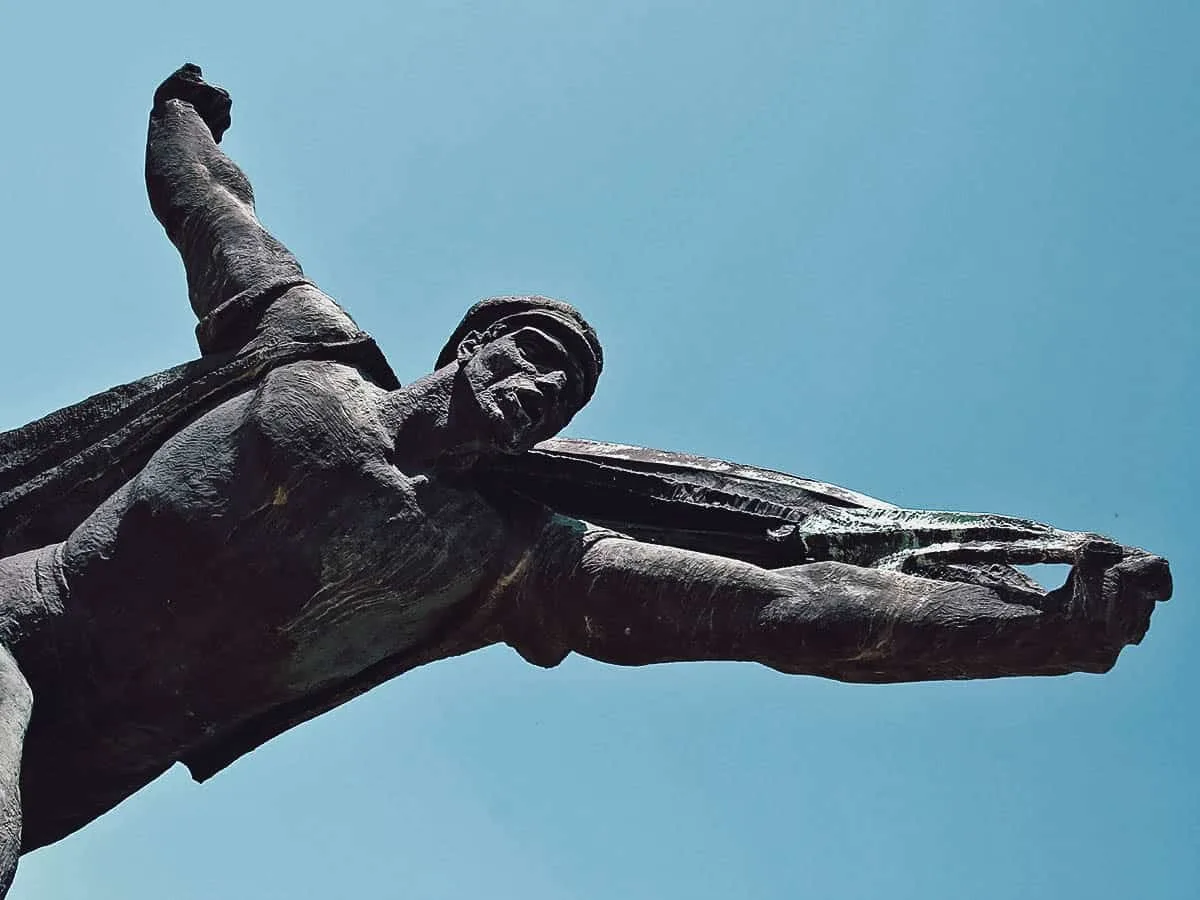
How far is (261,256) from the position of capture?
6.44 meters

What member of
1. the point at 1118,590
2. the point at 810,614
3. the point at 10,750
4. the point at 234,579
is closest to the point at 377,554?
the point at 234,579

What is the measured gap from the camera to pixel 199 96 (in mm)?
7230

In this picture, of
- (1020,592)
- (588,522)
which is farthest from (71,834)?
(1020,592)

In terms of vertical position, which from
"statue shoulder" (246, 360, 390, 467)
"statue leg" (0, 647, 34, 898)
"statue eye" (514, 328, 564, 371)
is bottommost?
"statue leg" (0, 647, 34, 898)

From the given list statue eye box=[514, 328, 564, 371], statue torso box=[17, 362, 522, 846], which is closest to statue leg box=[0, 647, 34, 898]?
statue torso box=[17, 362, 522, 846]

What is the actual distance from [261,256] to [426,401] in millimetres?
1181

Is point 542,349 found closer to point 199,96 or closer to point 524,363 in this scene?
point 524,363

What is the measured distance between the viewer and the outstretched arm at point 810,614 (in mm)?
4660

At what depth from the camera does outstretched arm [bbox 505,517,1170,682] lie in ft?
15.3

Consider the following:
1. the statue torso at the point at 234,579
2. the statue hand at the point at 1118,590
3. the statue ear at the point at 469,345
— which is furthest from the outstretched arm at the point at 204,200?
the statue hand at the point at 1118,590

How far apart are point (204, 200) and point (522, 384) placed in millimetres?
1872

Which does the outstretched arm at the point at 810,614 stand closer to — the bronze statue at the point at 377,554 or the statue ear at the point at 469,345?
the bronze statue at the point at 377,554

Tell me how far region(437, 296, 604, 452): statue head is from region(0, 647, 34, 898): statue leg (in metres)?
1.78

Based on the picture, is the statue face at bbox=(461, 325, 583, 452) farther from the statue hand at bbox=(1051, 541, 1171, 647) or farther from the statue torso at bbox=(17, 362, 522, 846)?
the statue hand at bbox=(1051, 541, 1171, 647)
